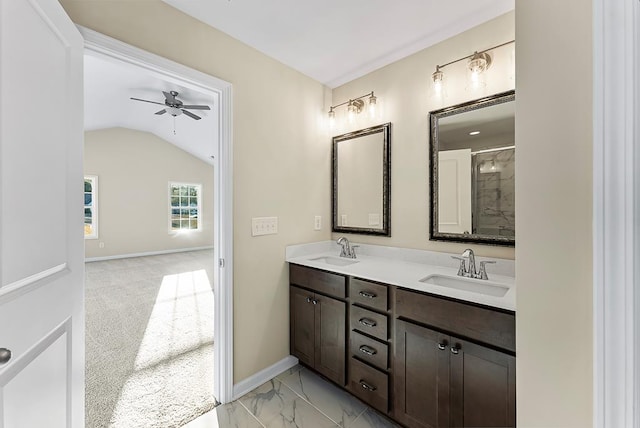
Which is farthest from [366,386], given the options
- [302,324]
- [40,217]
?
[40,217]

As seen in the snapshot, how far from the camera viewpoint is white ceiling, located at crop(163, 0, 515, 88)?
1559 millimetres

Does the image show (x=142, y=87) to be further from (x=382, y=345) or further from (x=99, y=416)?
(x=382, y=345)

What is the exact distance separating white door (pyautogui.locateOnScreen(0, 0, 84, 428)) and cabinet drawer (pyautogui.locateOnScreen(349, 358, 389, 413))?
1.38 m

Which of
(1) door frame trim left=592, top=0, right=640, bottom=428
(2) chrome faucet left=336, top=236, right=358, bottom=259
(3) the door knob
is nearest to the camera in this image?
(1) door frame trim left=592, top=0, right=640, bottom=428

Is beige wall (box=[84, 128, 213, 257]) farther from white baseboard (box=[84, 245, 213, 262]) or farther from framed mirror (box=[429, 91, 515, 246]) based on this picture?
framed mirror (box=[429, 91, 515, 246])

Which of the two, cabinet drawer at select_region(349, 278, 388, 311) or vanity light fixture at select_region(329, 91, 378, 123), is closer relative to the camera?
cabinet drawer at select_region(349, 278, 388, 311)

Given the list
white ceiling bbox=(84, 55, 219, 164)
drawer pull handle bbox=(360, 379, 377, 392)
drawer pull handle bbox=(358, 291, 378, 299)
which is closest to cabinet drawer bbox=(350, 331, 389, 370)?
drawer pull handle bbox=(360, 379, 377, 392)

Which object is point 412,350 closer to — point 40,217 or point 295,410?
point 295,410

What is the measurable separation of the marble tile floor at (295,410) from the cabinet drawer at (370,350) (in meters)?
0.34

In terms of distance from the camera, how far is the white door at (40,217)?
0.78 meters

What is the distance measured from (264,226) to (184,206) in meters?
6.90

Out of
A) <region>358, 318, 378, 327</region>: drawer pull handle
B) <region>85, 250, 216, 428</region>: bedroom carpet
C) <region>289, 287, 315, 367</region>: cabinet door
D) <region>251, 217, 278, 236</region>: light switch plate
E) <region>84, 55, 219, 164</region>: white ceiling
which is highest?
<region>84, 55, 219, 164</region>: white ceiling

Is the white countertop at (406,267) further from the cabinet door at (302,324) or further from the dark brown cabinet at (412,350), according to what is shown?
the cabinet door at (302,324)

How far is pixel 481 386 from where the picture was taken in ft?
3.96
